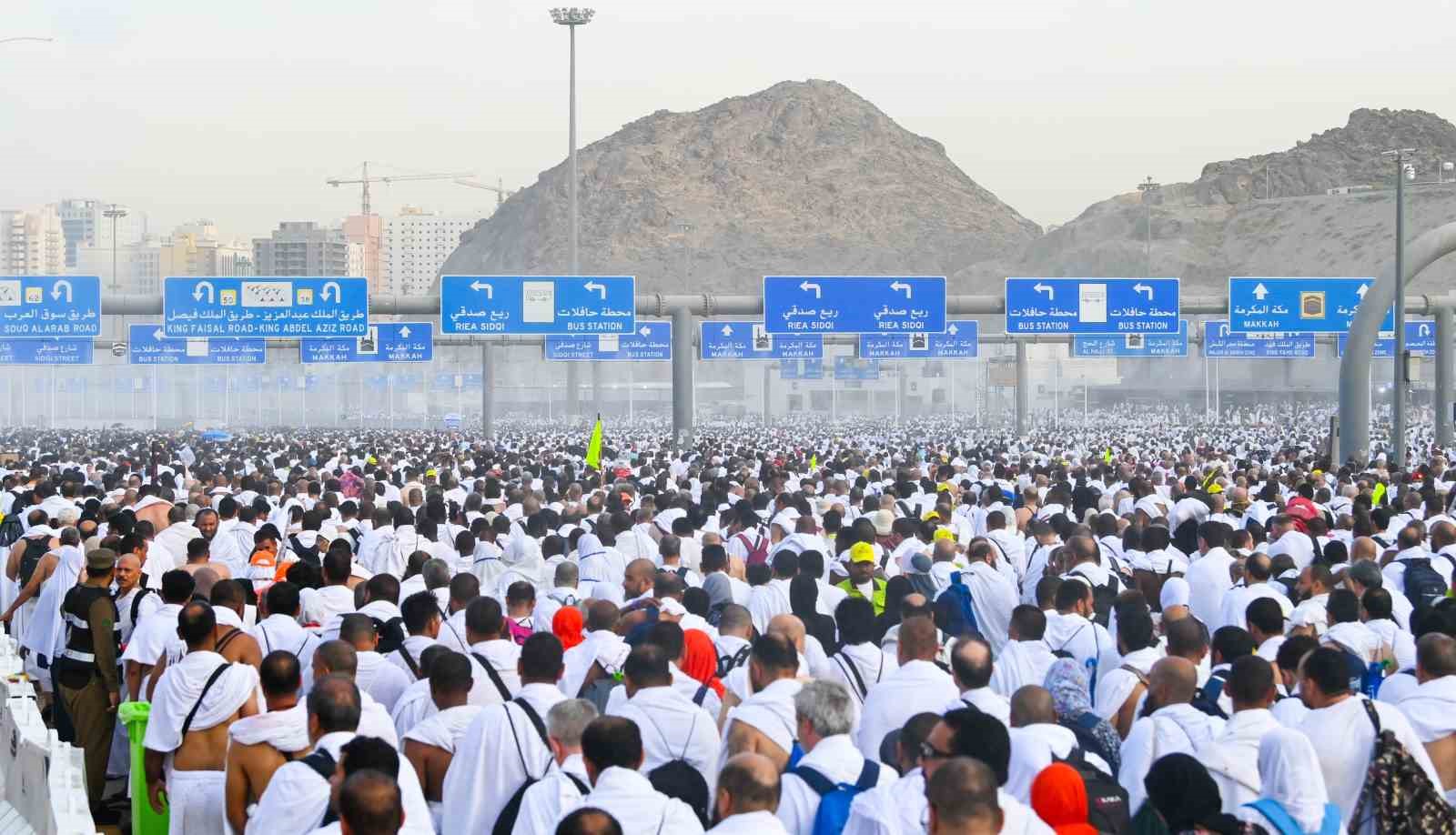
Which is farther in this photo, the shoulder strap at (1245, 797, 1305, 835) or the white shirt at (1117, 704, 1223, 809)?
the white shirt at (1117, 704, 1223, 809)

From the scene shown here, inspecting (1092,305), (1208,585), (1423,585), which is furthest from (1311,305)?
(1423,585)

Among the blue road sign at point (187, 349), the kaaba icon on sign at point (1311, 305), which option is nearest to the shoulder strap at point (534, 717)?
the kaaba icon on sign at point (1311, 305)

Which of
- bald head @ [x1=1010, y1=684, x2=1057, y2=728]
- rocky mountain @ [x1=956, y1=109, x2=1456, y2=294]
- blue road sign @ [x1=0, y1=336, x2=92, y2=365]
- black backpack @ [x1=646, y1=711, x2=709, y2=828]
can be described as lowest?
black backpack @ [x1=646, y1=711, x2=709, y2=828]

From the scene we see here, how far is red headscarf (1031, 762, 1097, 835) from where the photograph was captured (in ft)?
18.1

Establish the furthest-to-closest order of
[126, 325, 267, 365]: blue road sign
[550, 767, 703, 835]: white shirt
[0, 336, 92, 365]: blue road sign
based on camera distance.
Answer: [126, 325, 267, 365]: blue road sign, [0, 336, 92, 365]: blue road sign, [550, 767, 703, 835]: white shirt

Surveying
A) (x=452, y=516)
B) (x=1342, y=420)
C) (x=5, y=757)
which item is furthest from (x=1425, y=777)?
(x=1342, y=420)

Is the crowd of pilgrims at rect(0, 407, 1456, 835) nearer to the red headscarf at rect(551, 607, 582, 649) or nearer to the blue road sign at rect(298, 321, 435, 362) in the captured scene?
the red headscarf at rect(551, 607, 582, 649)

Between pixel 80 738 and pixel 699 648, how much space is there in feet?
13.7

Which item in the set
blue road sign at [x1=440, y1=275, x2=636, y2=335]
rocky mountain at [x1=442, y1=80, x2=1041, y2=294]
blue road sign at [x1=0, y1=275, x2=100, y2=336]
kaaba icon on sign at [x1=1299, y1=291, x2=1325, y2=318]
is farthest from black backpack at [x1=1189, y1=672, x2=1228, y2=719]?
rocky mountain at [x1=442, y1=80, x2=1041, y2=294]

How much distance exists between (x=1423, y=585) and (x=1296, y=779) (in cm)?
612

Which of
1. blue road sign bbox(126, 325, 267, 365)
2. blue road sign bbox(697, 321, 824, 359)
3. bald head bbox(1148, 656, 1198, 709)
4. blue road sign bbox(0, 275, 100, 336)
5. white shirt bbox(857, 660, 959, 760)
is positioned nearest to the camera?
bald head bbox(1148, 656, 1198, 709)

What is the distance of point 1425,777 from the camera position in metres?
6.37

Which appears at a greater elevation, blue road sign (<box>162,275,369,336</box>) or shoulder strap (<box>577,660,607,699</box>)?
blue road sign (<box>162,275,369,336</box>)

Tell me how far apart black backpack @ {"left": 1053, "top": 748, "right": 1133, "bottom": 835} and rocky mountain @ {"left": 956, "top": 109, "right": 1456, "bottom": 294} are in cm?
10602
